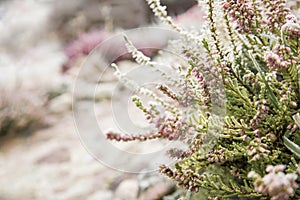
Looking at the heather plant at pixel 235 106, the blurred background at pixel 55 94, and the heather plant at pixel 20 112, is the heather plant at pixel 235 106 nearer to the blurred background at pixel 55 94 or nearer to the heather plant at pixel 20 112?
the blurred background at pixel 55 94

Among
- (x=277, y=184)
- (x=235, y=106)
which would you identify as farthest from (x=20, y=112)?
(x=277, y=184)

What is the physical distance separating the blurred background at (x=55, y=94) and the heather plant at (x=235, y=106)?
680 millimetres

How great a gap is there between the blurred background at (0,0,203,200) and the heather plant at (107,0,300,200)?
0.68m

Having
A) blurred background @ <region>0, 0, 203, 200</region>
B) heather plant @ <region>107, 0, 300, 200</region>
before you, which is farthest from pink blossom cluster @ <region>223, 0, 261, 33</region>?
blurred background @ <region>0, 0, 203, 200</region>

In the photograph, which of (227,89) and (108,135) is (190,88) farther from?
(108,135)

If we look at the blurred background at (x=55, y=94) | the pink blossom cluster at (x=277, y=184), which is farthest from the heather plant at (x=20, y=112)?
the pink blossom cluster at (x=277, y=184)

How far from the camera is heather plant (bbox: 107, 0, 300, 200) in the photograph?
1.33 feet

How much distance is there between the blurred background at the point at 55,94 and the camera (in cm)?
182

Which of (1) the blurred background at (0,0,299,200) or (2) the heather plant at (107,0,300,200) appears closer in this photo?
(2) the heather plant at (107,0,300,200)

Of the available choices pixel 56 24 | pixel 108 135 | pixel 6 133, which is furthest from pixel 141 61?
pixel 56 24

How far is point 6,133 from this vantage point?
2.26 metres

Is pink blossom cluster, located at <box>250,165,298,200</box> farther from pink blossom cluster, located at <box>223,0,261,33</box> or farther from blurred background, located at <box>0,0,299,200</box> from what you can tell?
blurred background, located at <box>0,0,299,200</box>

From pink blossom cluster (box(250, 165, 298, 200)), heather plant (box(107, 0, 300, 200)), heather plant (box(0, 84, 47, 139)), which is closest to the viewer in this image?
pink blossom cluster (box(250, 165, 298, 200))

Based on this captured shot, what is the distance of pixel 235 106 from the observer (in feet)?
1.57
